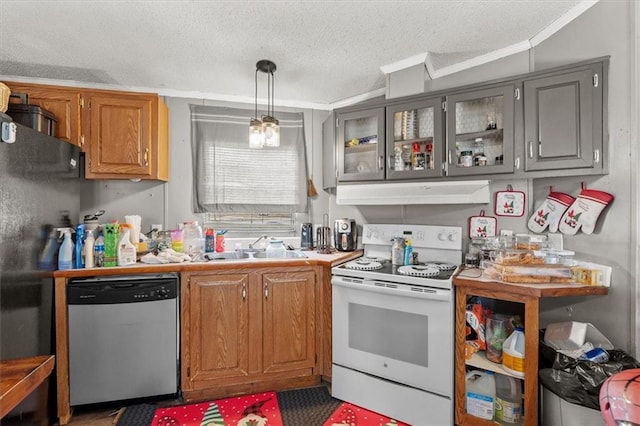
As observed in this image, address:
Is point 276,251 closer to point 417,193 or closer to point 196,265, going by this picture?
point 196,265

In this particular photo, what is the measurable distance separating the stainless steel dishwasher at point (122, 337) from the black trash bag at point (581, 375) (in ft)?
7.06

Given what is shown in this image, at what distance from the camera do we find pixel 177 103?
2.80 m

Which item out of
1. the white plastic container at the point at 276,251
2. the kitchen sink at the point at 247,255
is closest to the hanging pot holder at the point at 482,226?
the kitchen sink at the point at 247,255

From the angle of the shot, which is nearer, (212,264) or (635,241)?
(635,241)

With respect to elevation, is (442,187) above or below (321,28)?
below

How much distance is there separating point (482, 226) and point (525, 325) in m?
0.79

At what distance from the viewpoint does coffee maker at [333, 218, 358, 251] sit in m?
2.70

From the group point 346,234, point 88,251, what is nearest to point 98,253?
point 88,251

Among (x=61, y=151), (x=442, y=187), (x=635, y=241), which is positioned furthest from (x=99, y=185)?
(x=635, y=241)

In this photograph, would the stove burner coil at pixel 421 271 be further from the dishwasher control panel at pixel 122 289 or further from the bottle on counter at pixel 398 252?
the dishwasher control panel at pixel 122 289

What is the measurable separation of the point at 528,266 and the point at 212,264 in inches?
75.5

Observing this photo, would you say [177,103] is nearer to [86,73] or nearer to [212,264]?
[86,73]

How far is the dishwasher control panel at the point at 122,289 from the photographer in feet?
6.40

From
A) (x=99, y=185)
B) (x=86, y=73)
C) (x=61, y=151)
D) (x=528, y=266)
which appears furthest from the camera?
(x=99, y=185)
